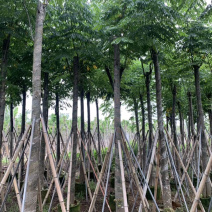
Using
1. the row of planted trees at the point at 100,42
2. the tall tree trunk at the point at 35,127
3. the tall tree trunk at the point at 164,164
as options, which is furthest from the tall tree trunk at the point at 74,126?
the tall tree trunk at the point at 164,164

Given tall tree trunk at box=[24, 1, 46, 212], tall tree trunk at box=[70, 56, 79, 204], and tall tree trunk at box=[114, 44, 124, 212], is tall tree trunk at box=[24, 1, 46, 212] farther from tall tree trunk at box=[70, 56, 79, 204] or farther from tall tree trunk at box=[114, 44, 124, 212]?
tall tree trunk at box=[70, 56, 79, 204]

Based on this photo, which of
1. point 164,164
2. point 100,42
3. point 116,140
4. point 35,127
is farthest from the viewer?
point 100,42

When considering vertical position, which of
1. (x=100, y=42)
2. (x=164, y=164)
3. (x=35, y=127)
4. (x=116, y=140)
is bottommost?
(x=164, y=164)

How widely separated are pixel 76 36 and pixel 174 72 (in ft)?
10.8

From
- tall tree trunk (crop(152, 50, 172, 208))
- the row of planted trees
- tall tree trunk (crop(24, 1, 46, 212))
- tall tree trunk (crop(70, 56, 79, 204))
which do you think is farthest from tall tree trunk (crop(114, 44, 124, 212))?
tall tree trunk (crop(24, 1, 46, 212))

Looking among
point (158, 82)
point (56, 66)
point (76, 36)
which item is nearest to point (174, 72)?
point (158, 82)

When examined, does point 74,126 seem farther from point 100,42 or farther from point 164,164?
point 164,164

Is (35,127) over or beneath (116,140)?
over

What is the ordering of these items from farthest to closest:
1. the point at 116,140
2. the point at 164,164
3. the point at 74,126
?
the point at 74,126, the point at 164,164, the point at 116,140

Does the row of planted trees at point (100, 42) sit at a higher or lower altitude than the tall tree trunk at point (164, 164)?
higher

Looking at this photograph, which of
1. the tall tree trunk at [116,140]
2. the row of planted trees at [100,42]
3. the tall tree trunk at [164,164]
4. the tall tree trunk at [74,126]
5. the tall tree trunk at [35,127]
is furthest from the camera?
the tall tree trunk at [74,126]

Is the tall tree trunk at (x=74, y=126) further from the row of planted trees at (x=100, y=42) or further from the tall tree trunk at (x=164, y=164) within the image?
the tall tree trunk at (x=164, y=164)

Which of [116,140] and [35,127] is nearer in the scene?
[35,127]

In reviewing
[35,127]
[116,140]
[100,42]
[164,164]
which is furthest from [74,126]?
[164,164]
